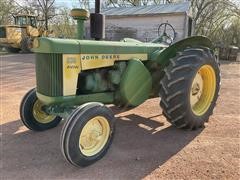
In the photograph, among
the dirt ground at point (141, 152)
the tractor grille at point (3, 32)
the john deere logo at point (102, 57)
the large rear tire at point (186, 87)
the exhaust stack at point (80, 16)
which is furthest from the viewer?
the tractor grille at point (3, 32)

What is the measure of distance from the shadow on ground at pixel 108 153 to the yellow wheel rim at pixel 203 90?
444 mm

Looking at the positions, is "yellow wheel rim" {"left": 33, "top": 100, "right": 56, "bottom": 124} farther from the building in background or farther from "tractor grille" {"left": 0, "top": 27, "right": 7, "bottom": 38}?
"tractor grille" {"left": 0, "top": 27, "right": 7, "bottom": 38}

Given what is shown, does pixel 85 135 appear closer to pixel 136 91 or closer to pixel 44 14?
pixel 136 91

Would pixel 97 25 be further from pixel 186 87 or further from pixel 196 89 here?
pixel 196 89

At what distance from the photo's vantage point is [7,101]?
6125 millimetres

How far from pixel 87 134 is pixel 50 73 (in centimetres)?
81

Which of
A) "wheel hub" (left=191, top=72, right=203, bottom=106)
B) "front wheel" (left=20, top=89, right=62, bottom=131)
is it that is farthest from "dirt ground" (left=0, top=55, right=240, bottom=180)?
"wheel hub" (left=191, top=72, right=203, bottom=106)

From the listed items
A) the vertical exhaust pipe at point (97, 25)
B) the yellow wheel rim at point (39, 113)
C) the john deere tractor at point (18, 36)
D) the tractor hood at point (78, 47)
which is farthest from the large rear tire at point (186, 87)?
the john deere tractor at point (18, 36)

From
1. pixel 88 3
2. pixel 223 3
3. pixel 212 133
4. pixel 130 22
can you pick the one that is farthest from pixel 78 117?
pixel 88 3

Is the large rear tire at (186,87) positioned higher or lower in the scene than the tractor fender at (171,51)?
lower

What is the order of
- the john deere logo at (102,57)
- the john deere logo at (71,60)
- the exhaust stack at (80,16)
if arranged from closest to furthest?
the john deere logo at (71,60)
the john deere logo at (102,57)
the exhaust stack at (80,16)

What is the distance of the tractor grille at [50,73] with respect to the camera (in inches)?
131

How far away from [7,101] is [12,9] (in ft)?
97.5

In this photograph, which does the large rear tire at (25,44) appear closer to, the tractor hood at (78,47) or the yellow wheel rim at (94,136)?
the tractor hood at (78,47)
